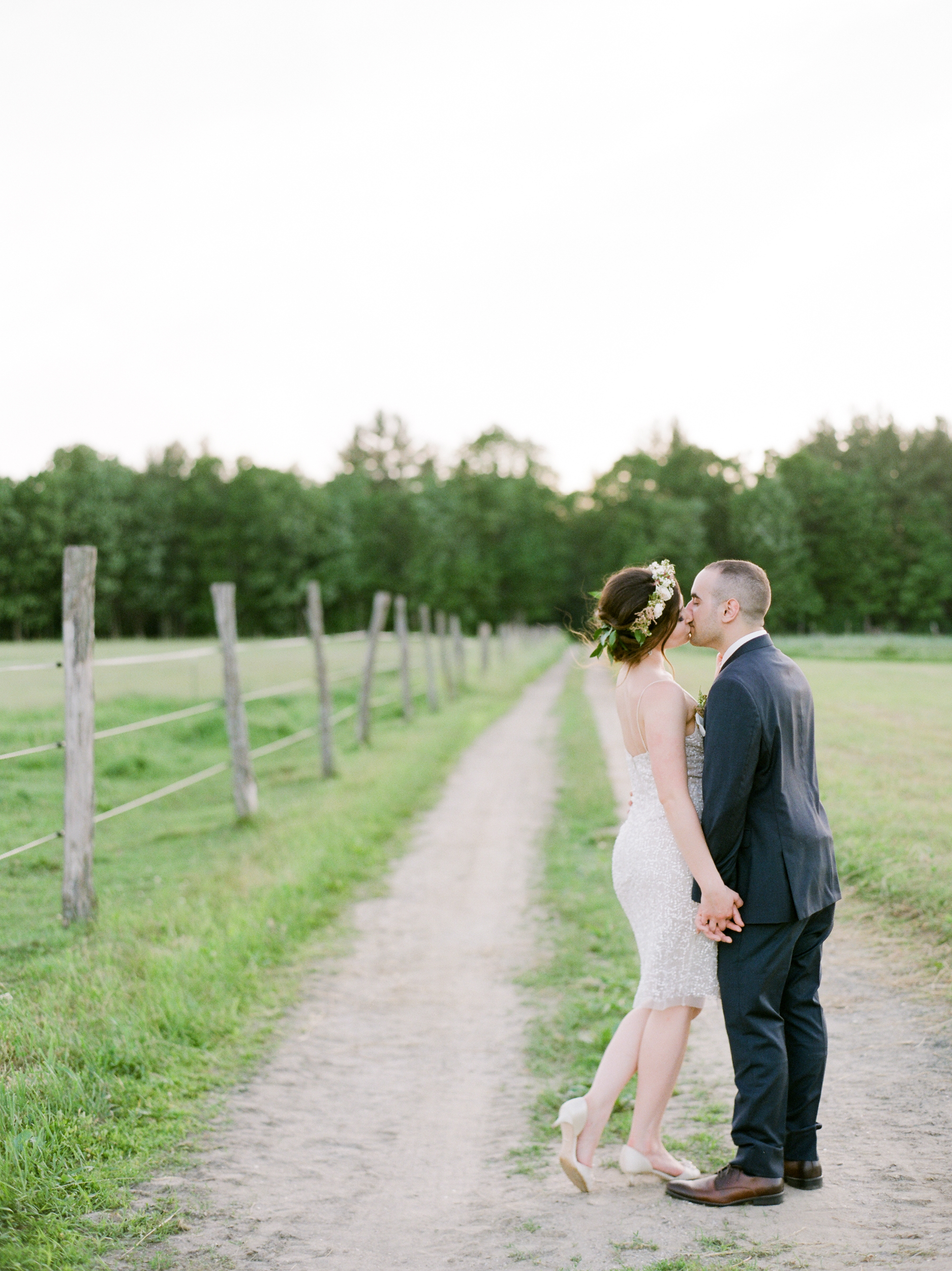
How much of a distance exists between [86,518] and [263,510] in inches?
871

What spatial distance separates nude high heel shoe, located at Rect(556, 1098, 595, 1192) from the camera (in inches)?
113

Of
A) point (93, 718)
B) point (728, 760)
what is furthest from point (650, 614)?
point (93, 718)

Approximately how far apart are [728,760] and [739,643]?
1.18ft

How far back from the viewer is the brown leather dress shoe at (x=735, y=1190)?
2705 millimetres

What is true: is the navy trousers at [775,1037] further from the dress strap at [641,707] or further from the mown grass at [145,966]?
the mown grass at [145,966]

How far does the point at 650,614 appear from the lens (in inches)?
114

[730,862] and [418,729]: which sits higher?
[730,862]

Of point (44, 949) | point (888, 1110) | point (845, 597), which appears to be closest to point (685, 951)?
point (888, 1110)

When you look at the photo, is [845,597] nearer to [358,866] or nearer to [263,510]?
[358,866]

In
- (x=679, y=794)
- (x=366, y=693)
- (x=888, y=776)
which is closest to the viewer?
(x=679, y=794)

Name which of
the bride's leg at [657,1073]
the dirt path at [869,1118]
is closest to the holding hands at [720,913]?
the bride's leg at [657,1073]

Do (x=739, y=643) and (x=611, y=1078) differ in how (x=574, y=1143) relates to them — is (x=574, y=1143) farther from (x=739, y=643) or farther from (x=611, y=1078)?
(x=739, y=643)

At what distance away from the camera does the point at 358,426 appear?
7225 centimetres

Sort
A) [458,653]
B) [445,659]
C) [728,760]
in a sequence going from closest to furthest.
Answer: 1. [728,760]
2. [445,659]
3. [458,653]
